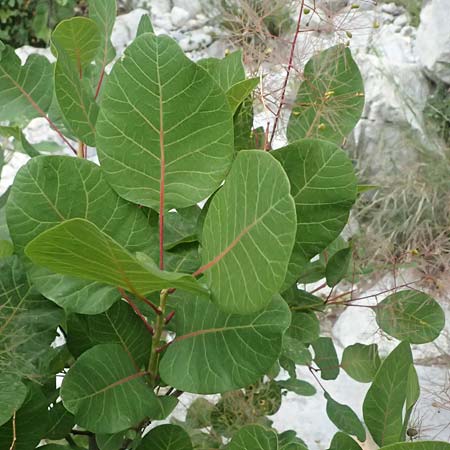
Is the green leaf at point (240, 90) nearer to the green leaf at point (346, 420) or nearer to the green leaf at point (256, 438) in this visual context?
the green leaf at point (256, 438)

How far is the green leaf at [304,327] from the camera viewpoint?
1.74 feet

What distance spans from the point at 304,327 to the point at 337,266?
0.05 meters

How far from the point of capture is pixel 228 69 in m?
0.44

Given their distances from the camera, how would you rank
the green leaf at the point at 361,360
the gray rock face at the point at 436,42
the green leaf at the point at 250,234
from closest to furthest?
1. the green leaf at the point at 250,234
2. the green leaf at the point at 361,360
3. the gray rock face at the point at 436,42

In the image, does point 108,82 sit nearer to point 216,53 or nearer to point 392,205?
point 392,205

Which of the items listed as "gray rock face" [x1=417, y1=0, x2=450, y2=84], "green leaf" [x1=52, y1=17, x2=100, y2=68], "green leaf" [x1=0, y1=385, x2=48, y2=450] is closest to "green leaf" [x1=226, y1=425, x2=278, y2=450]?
"green leaf" [x1=0, y1=385, x2=48, y2=450]

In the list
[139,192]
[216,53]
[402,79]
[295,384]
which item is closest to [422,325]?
[295,384]

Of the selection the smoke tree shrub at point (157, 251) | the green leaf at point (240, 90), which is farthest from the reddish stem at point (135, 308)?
the green leaf at point (240, 90)

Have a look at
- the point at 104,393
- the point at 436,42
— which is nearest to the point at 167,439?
the point at 104,393

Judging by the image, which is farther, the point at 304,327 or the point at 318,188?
the point at 304,327

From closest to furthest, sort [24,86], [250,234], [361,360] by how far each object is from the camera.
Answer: [250,234] < [24,86] < [361,360]

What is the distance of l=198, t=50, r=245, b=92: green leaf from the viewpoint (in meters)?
0.44

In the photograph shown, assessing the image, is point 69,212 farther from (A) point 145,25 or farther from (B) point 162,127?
(A) point 145,25

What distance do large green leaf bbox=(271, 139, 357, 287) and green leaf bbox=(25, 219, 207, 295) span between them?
0.08 m
